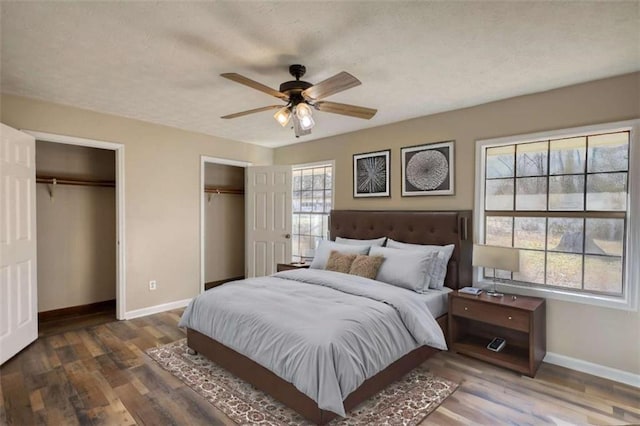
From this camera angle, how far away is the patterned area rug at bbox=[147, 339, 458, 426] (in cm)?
211

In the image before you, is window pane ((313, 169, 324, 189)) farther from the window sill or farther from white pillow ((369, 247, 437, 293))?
the window sill

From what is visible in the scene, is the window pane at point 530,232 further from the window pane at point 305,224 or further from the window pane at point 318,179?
the window pane at point 305,224

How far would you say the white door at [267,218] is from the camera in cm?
499

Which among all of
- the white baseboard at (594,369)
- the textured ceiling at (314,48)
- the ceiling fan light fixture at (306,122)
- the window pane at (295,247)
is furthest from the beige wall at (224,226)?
the white baseboard at (594,369)

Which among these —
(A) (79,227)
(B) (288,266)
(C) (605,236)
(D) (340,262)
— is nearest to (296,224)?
(B) (288,266)

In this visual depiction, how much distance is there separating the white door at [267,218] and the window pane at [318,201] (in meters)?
0.44

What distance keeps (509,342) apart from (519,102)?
2.32 meters

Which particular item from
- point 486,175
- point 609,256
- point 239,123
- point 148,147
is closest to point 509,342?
point 609,256

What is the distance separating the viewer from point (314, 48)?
7.32 ft

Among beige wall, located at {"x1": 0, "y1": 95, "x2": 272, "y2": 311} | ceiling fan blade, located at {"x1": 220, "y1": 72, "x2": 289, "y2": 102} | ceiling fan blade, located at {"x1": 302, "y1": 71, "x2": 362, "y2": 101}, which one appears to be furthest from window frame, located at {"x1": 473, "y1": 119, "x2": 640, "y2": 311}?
beige wall, located at {"x1": 0, "y1": 95, "x2": 272, "y2": 311}

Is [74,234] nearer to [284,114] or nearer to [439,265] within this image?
[284,114]

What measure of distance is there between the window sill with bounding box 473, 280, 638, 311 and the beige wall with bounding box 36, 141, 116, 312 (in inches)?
188

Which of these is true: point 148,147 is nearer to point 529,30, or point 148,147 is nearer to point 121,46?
point 121,46

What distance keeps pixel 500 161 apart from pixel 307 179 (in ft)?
9.39
